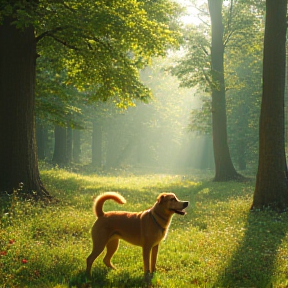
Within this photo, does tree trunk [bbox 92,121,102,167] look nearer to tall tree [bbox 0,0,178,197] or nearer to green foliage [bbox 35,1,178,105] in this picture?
green foliage [bbox 35,1,178,105]

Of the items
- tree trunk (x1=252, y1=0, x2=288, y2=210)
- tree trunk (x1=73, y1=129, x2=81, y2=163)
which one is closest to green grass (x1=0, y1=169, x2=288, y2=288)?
tree trunk (x1=252, y1=0, x2=288, y2=210)

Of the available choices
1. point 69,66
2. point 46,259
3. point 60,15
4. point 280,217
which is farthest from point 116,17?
point 280,217

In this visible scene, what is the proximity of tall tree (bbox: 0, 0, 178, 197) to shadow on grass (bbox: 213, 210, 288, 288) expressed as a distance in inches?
227

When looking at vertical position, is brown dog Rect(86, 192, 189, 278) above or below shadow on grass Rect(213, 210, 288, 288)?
above

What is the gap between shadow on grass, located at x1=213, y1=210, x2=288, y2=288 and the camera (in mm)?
6414

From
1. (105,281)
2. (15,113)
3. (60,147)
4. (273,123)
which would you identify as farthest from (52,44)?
(60,147)

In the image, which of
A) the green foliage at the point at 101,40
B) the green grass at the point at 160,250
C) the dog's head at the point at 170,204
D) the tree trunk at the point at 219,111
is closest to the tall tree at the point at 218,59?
the tree trunk at the point at 219,111

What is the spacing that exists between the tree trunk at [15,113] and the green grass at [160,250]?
110 cm

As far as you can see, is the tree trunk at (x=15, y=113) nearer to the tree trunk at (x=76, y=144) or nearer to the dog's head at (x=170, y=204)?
the dog's head at (x=170, y=204)

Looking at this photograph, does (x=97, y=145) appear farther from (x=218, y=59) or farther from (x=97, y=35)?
(x=97, y=35)

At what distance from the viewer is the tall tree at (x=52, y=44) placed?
10086 mm

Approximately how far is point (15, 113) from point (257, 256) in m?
7.98

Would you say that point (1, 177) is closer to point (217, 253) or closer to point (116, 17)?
point (116, 17)

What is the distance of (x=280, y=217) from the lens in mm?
11102
